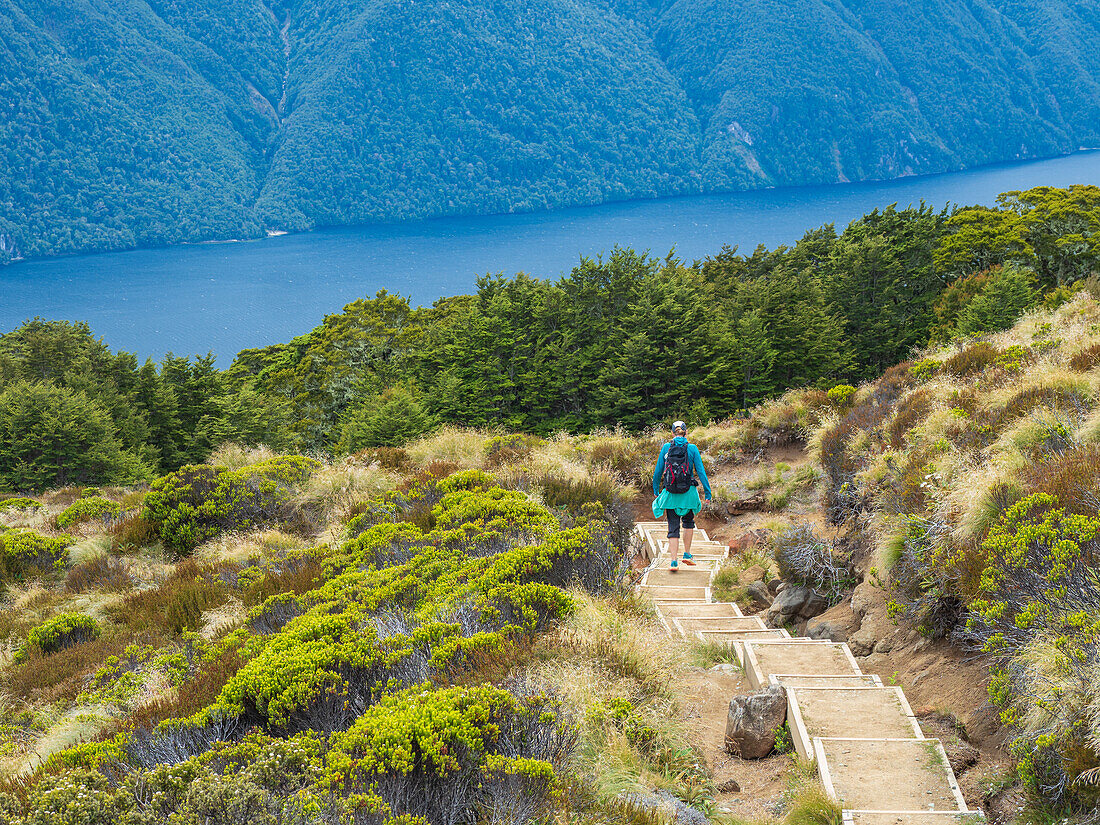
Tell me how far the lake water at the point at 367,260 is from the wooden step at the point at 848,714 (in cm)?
6276

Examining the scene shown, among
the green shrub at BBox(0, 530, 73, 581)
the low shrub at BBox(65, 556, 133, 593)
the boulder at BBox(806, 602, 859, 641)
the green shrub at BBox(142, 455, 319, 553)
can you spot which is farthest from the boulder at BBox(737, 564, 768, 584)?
the green shrub at BBox(0, 530, 73, 581)

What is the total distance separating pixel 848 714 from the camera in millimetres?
4578

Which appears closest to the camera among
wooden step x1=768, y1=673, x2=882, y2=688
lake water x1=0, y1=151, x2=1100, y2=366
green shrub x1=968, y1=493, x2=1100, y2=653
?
green shrub x1=968, y1=493, x2=1100, y2=653

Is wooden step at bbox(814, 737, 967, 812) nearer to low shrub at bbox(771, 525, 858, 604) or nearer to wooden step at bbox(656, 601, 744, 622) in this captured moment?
wooden step at bbox(656, 601, 744, 622)

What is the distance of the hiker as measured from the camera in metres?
8.87

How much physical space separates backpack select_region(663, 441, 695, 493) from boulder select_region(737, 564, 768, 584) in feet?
4.68

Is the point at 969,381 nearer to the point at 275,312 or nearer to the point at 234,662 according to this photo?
the point at 234,662

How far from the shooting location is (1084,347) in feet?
27.2

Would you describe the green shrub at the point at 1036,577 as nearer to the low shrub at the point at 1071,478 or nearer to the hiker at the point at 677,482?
the low shrub at the point at 1071,478

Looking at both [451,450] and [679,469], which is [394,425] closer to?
[451,450]

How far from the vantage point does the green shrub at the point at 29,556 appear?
9.68 m

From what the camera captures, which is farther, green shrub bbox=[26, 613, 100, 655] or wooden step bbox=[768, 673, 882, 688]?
green shrub bbox=[26, 613, 100, 655]

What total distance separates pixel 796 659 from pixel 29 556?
1028cm

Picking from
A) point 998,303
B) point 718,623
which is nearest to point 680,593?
point 718,623
